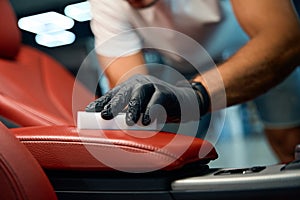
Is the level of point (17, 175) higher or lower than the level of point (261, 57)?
lower

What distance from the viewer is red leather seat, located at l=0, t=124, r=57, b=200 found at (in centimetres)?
70

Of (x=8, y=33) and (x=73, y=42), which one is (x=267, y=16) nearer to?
(x=8, y=33)

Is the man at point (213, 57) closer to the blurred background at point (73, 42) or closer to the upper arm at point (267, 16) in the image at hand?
the upper arm at point (267, 16)

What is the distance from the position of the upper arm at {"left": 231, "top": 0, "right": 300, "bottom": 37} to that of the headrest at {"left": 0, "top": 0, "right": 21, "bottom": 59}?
611 mm

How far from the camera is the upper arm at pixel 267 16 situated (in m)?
1.04

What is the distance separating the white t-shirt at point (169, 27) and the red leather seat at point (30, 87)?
0.54 ft

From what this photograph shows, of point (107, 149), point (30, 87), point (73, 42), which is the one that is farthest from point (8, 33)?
point (73, 42)


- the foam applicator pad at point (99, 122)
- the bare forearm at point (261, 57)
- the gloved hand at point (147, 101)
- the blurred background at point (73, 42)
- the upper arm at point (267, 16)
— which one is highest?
the upper arm at point (267, 16)

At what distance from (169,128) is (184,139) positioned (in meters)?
0.05

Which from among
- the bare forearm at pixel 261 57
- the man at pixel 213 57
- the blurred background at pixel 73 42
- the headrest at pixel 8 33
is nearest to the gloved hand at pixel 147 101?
the man at pixel 213 57

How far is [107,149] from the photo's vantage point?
2.43 feet

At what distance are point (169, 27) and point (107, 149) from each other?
642mm

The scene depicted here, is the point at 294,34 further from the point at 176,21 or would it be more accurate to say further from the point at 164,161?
the point at 164,161

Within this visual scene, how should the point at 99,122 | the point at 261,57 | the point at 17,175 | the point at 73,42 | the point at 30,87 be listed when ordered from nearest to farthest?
the point at 17,175, the point at 99,122, the point at 261,57, the point at 30,87, the point at 73,42
